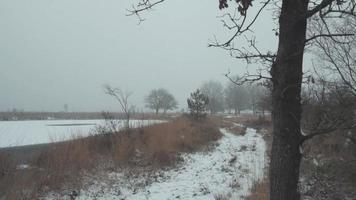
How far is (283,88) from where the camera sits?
239cm

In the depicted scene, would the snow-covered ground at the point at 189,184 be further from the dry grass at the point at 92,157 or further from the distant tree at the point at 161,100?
the distant tree at the point at 161,100

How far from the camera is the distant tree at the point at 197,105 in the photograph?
2559cm

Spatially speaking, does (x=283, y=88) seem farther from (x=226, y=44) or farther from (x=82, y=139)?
(x=82, y=139)

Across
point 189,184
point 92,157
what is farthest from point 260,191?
point 92,157

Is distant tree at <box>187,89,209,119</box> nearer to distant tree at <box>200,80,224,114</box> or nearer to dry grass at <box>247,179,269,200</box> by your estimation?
dry grass at <box>247,179,269,200</box>

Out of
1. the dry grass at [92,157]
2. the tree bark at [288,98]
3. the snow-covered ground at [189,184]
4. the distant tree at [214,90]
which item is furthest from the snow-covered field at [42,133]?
the distant tree at [214,90]

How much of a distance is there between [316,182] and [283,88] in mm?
5087

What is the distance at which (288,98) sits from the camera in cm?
241

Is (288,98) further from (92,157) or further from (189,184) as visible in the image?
(92,157)

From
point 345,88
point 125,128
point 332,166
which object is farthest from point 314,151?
point 125,128

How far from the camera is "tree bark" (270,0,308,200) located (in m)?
2.38

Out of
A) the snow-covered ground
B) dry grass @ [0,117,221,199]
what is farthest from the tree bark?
dry grass @ [0,117,221,199]

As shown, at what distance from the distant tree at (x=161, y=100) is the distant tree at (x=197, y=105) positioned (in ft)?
159

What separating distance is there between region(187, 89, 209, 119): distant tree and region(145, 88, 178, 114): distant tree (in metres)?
48.5
